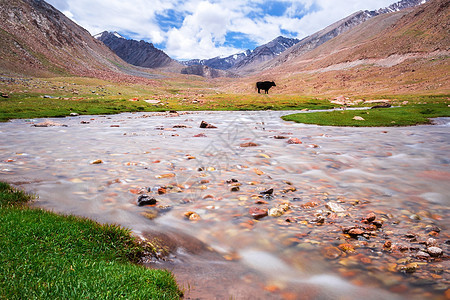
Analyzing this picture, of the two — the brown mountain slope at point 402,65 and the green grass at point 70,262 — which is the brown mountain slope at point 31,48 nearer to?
the brown mountain slope at point 402,65

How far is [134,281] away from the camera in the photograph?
3322 mm

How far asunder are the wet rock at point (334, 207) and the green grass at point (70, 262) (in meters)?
4.05

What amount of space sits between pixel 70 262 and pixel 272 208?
13.2ft

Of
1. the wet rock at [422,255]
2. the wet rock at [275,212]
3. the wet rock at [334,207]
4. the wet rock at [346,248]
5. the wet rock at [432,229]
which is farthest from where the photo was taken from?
the wet rock at [334,207]

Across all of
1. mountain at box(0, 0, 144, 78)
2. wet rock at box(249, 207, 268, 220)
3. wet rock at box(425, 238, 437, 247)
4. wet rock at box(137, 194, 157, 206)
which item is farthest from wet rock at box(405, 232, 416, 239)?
mountain at box(0, 0, 144, 78)

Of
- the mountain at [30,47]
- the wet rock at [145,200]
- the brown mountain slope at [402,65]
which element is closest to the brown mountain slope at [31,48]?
the mountain at [30,47]

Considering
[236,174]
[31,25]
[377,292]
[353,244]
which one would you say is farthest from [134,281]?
[31,25]

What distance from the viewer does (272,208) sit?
601cm

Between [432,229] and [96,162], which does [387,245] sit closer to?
[432,229]

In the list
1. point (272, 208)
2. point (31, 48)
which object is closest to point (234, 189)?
point (272, 208)

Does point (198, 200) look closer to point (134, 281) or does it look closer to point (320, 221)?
point (320, 221)

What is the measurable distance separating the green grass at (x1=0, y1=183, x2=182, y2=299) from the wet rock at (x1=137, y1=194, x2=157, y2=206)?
1.55 metres

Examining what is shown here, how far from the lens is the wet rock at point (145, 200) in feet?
20.5

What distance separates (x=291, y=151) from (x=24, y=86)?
66847 mm
